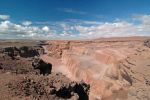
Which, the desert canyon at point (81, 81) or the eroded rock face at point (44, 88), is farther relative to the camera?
the desert canyon at point (81, 81)

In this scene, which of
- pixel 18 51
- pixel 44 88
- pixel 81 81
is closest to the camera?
pixel 44 88

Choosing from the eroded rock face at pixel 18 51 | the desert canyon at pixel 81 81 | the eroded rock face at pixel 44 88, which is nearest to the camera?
the eroded rock face at pixel 44 88

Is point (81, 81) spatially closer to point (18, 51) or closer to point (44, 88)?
point (44, 88)

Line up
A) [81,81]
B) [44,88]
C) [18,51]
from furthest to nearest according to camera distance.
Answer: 1. [18,51]
2. [81,81]
3. [44,88]

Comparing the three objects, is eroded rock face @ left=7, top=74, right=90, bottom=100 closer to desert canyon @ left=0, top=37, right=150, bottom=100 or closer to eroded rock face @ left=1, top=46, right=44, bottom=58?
desert canyon @ left=0, top=37, right=150, bottom=100

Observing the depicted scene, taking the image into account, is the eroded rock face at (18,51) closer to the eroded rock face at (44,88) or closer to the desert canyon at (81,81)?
the desert canyon at (81,81)

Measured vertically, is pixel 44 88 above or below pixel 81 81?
above

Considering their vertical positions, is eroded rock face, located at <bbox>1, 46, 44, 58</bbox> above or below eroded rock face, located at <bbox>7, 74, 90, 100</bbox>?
below

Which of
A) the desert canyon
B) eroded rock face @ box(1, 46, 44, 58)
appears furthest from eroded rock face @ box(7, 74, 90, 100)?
eroded rock face @ box(1, 46, 44, 58)

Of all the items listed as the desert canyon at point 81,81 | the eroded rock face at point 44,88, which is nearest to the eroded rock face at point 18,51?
the desert canyon at point 81,81

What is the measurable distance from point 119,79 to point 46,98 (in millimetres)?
21585

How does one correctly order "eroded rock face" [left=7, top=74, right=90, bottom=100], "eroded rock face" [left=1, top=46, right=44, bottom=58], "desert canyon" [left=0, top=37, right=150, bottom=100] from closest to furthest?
"eroded rock face" [left=7, top=74, right=90, bottom=100] < "desert canyon" [left=0, top=37, right=150, bottom=100] < "eroded rock face" [left=1, top=46, right=44, bottom=58]

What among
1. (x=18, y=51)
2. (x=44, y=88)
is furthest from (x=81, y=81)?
(x=18, y=51)

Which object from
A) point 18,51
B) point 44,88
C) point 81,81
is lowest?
point 18,51
